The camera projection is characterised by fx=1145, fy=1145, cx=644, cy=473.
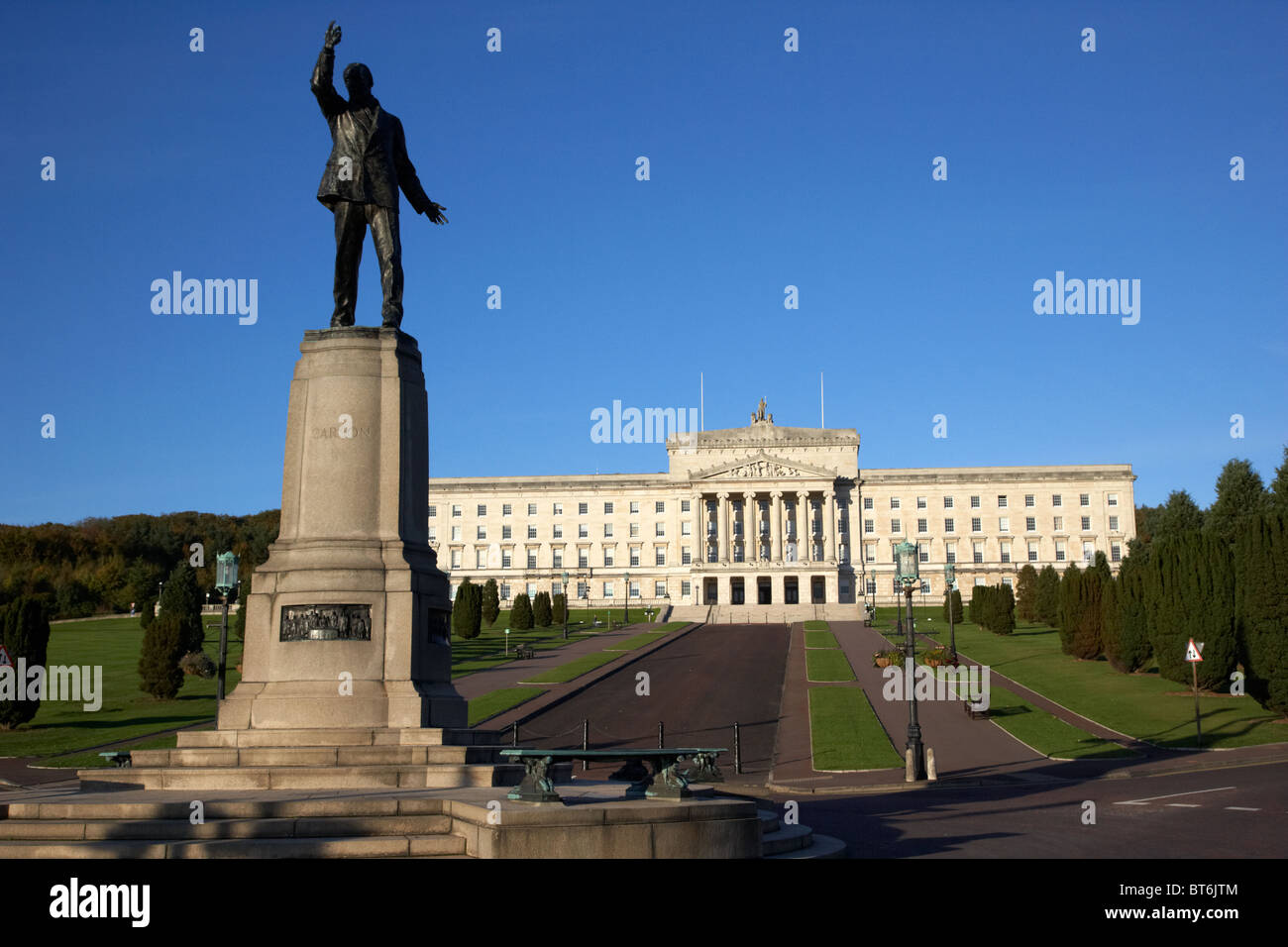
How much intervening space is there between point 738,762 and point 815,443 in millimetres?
103805

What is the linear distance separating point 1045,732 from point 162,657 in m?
30.1

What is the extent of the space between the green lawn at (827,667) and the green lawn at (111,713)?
82.1ft

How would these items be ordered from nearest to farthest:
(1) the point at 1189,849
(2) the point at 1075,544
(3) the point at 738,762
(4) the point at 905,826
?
(1) the point at 1189,849 → (4) the point at 905,826 → (3) the point at 738,762 → (2) the point at 1075,544

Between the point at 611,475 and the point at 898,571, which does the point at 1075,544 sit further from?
the point at 898,571

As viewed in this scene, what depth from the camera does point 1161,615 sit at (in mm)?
42500

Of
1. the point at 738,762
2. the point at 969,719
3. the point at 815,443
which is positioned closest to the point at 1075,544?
the point at 815,443

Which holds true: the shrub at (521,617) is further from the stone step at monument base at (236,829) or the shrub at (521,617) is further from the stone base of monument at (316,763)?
the stone step at monument base at (236,829)

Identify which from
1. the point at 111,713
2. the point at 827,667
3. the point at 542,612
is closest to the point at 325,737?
the point at 111,713

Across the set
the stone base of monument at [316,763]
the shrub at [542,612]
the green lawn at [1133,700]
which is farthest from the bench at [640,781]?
the shrub at [542,612]

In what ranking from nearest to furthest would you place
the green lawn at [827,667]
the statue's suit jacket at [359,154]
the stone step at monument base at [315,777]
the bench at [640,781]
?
the bench at [640,781] → the stone step at monument base at [315,777] → the statue's suit jacket at [359,154] → the green lawn at [827,667]

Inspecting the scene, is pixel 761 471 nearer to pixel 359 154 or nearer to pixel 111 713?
pixel 111 713

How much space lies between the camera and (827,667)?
54.1 meters

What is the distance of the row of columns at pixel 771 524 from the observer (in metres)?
124
